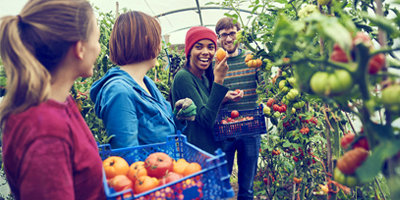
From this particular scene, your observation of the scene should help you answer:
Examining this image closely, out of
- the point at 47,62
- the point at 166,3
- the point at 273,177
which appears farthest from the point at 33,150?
the point at 166,3

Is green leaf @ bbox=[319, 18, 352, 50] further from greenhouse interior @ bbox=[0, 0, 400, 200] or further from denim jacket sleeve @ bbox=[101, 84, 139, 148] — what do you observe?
denim jacket sleeve @ bbox=[101, 84, 139, 148]

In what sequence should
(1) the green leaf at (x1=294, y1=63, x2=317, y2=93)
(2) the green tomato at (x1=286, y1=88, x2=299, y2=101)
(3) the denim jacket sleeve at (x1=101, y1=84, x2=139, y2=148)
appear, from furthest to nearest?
(2) the green tomato at (x1=286, y1=88, x2=299, y2=101) → (3) the denim jacket sleeve at (x1=101, y1=84, x2=139, y2=148) → (1) the green leaf at (x1=294, y1=63, x2=317, y2=93)

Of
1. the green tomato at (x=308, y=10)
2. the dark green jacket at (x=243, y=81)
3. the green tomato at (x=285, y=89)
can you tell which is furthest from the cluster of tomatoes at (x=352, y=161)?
the dark green jacket at (x=243, y=81)

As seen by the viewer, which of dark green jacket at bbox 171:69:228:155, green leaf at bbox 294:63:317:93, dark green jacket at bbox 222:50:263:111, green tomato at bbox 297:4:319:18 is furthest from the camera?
dark green jacket at bbox 222:50:263:111

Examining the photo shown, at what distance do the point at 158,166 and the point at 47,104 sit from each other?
0.45 meters

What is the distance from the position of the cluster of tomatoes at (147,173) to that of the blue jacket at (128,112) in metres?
0.25

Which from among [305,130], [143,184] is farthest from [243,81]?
[143,184]

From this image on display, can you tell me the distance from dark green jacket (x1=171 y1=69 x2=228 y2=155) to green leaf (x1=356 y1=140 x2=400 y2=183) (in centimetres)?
131

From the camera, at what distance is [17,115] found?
73 centimetres

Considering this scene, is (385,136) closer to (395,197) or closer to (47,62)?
(395,197)

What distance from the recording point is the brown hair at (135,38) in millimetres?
1440

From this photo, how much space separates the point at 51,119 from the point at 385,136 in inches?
32.2

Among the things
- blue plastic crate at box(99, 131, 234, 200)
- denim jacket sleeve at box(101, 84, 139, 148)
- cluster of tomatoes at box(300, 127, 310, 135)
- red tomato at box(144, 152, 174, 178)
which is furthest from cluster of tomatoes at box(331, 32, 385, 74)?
cluster of tomatoes at box(300, 127, 310, 135)

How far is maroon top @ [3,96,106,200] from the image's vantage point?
26.3 inches
